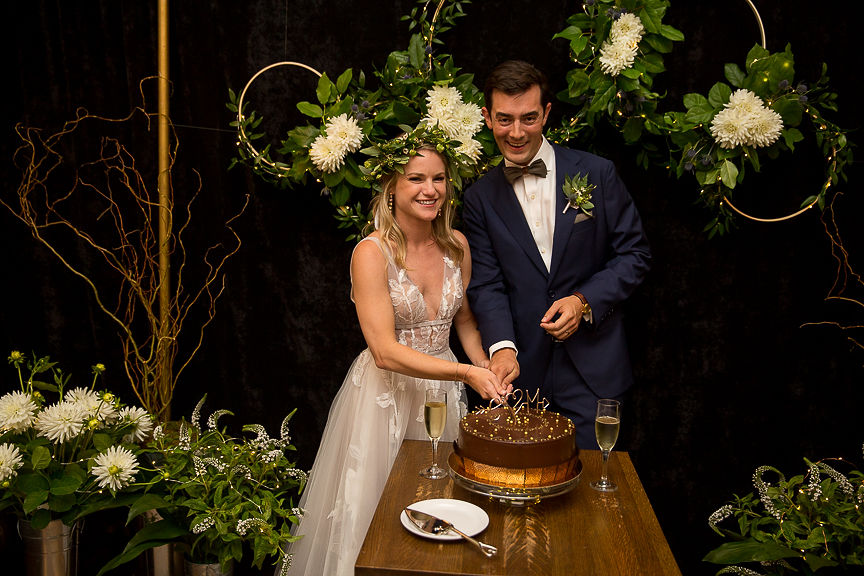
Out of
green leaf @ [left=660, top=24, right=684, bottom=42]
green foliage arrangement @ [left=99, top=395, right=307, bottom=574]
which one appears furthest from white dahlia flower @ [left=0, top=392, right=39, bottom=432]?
green leaf @ [left=660, top=24, right=684, bottom=42]

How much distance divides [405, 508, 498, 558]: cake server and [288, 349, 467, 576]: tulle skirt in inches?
28.9

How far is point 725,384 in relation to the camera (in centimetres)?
313

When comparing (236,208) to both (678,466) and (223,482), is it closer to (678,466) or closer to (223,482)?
(223,482)

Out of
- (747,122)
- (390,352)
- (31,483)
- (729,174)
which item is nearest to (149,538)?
(31,483)

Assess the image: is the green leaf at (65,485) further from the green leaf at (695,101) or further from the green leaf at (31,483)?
the green leaf at (695,101)

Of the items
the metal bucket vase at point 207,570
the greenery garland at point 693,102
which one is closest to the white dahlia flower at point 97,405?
the metal bucket vase at point 207,570

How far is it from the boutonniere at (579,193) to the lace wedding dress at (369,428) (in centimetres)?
45

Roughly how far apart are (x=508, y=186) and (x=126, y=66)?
1.80 metres

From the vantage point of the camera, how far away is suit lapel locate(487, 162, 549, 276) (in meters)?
2.58

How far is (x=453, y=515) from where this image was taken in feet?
5.23

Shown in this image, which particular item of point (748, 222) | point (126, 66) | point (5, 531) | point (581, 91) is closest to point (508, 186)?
point (581, 91)

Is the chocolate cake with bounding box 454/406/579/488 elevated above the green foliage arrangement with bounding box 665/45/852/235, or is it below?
below

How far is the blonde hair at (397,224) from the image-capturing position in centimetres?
246

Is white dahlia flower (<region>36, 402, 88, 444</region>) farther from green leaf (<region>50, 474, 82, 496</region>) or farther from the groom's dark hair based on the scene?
the groom's dark hair
